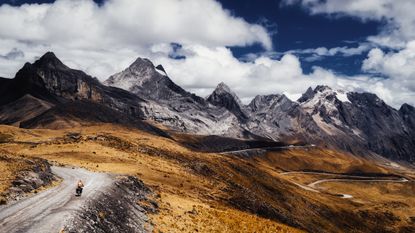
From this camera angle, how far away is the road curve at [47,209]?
26.7 m

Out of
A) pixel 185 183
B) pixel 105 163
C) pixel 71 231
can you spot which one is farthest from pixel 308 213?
pixel 71 231

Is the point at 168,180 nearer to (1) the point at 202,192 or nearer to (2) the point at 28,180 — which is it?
(1) the point at 202,192

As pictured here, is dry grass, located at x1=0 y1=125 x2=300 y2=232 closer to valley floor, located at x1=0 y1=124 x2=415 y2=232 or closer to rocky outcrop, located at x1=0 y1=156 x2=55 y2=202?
valley floor, located at x1=0 y1=124 x2=415 y2=232

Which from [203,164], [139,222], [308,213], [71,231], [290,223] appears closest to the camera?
[71,231]

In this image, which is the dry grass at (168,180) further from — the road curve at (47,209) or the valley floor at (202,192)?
the road curve at (47,209)

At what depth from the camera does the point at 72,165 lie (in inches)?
2613

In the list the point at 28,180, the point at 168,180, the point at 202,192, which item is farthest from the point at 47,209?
the point at 202,192

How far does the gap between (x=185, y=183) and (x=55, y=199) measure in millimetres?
31390

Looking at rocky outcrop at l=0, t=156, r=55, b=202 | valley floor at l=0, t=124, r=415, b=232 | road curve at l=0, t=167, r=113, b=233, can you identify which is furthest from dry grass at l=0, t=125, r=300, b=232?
rocky outcrop at l=0, t=156, r=55, b=202

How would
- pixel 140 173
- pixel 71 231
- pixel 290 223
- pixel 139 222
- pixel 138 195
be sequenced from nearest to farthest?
pixel 71 231 < pixel 139 222 < pixel 138 195 < pixel 140 173 < pixel 290 223

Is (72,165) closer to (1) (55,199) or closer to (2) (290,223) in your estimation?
(1) (55,199)

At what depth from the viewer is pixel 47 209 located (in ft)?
104

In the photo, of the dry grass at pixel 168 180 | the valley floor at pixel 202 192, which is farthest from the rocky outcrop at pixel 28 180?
the dry grass at pixel 168 180

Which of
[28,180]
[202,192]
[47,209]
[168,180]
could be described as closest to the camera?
[47,209]
